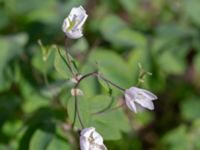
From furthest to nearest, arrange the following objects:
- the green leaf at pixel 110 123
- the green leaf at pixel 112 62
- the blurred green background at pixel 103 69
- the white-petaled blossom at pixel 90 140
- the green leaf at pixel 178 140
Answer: the green leaf at pixel 178 140, the green leaf at pixel 112 62, the blurred green background at pixel 103 69, the green leaf at pixel 110 123, the white-petaled blossom at pixel 90 140

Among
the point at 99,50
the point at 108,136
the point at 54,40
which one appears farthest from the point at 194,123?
the point at 108,136

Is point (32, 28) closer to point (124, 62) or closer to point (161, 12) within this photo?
point (124, 62)

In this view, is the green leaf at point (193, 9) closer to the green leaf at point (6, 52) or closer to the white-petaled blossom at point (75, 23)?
the green leaf at point (6, 52)

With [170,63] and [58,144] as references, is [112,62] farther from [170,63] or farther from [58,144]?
[58,144]

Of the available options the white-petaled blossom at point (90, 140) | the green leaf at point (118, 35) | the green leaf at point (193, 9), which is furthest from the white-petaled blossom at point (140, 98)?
the green leaf at point (193, 9)

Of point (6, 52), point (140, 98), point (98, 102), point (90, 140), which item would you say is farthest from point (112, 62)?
point (90, 140)

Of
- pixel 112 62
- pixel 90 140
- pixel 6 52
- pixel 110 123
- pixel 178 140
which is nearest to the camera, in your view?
pixel 90 140

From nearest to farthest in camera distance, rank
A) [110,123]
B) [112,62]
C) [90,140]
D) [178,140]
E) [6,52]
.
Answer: [90,140]
[110,123]
[6,52]
[112,62]
[178,140]
